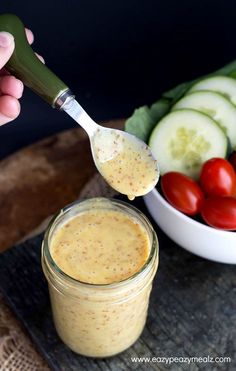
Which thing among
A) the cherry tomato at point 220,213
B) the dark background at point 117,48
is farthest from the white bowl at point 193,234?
the dark background at point 117,48

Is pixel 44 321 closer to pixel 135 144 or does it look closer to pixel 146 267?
pixel 146 267

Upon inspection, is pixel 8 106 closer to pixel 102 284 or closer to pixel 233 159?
pixel 102 284

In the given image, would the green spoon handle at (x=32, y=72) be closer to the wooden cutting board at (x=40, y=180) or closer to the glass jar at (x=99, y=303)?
the glass jar at (x=99, y=303)

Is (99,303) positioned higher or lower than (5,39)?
A: lower

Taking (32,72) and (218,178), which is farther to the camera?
(218,178)

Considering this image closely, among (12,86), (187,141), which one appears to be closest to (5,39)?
(12,86)

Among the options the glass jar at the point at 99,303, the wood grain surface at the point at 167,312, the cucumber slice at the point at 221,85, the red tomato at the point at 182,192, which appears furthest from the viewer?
the cucumber slice at the point at 221,85

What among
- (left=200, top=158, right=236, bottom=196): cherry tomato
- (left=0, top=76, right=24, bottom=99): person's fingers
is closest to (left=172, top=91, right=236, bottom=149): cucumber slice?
(left=200, top=158, right=236, bottom=196): cherry tomato
